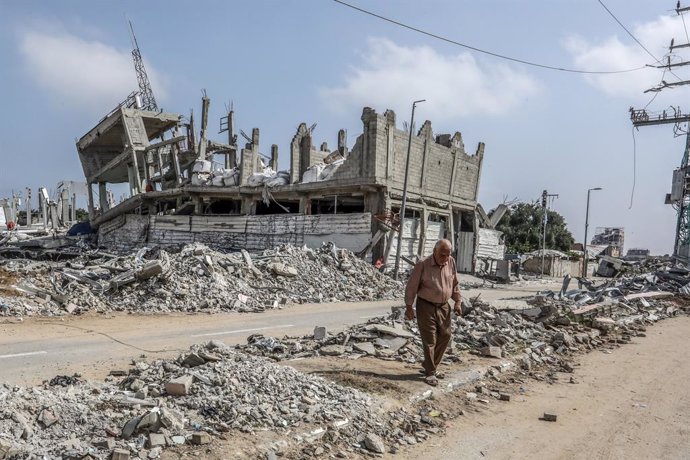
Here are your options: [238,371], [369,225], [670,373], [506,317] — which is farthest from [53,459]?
[369,225]

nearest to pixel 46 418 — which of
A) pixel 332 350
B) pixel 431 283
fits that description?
pixel 332 350

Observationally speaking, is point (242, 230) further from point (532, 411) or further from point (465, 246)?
point (532, 411)

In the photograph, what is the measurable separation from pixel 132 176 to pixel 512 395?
28.2 metres

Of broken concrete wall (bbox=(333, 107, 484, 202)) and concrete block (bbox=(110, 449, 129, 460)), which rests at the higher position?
broken concrete wall (bbox=(333, 107, 484, 202))

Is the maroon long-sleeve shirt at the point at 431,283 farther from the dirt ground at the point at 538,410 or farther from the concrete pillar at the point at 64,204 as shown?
the concrete pillar at the point at 64,204

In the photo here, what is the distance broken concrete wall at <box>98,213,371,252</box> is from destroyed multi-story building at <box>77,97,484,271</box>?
1.9 inches

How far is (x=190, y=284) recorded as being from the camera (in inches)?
575

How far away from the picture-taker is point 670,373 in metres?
7.91

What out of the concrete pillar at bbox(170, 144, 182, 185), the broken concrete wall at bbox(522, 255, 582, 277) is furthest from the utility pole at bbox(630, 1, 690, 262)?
the concrete pillar at bbox(170, 144, 182, 185)

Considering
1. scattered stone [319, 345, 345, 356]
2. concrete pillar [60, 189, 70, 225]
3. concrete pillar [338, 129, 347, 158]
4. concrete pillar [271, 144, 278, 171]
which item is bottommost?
scattered stone [319, 345, 345, 356]

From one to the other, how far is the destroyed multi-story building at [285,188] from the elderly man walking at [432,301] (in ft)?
55.0

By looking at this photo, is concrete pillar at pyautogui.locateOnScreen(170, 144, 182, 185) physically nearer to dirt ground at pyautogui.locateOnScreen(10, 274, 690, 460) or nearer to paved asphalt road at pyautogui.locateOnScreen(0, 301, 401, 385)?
paved asphalt road at pyautogui.locateOnScreen(0, 301, 401, 385)

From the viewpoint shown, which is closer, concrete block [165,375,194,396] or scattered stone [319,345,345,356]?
concrete block [165,375,194,396]

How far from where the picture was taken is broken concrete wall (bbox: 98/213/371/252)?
2402 cm
